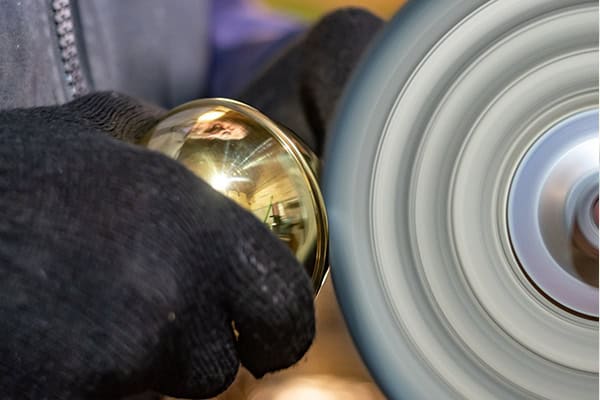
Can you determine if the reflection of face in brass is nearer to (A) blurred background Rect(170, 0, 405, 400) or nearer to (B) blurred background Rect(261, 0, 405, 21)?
(A) blurred background Rect(170, 0, 405, 400)

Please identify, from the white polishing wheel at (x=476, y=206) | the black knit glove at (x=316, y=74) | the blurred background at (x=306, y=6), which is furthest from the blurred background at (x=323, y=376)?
the blurred background at (x=306, y=6)

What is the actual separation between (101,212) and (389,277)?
0.15 metres

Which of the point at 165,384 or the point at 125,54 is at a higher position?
the point at 125,54

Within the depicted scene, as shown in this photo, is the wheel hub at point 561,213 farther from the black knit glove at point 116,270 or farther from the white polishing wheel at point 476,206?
the black knit glove at point 116,270

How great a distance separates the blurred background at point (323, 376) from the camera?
1.36 ft

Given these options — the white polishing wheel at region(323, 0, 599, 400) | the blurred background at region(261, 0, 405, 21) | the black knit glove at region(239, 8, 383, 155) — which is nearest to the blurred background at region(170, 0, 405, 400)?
the white polishing wheel at region(323, 0, 599, 400)

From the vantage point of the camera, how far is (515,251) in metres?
0.36

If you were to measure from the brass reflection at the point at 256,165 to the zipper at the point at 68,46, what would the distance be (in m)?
0.17

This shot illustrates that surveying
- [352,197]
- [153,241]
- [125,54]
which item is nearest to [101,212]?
[153,241]

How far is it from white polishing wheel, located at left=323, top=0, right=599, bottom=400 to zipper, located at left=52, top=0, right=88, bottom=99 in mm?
241

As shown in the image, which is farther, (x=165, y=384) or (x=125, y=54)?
(x=125, y=54)

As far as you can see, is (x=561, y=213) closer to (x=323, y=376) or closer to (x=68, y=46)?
(x=323, y=376)

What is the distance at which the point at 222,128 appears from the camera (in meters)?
0.37

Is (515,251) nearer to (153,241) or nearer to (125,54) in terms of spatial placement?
(153,241)
